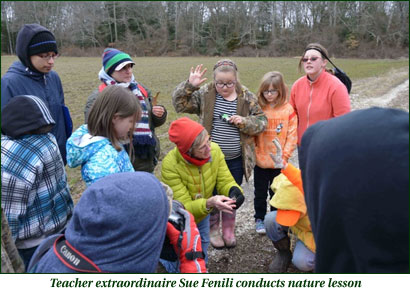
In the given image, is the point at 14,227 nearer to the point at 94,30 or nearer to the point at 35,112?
the point at 35,112

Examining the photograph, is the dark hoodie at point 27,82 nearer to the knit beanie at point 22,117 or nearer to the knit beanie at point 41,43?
the knit beanie at point 41,43

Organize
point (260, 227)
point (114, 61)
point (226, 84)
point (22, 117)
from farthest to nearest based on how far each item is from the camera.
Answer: point (260, 227) → point (226, 84) → point (114, 61) → point (22, 117)

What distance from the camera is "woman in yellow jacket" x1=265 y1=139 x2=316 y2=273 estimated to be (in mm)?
2029

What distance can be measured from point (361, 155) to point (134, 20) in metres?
13.1

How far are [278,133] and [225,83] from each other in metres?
0.67

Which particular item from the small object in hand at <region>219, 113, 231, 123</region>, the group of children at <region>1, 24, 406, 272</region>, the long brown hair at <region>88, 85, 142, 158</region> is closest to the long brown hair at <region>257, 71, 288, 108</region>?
the group of children at <region>1, 24, 406, 272</region>

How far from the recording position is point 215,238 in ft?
9.27

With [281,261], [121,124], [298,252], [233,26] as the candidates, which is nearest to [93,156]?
[121,124]

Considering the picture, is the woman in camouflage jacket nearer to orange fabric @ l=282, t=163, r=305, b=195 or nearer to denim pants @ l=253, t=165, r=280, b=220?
denim pants @ l=253, t=165, r=280, b=220

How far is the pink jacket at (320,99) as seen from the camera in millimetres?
2832

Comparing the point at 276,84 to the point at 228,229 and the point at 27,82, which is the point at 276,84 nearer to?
the point at 228,229

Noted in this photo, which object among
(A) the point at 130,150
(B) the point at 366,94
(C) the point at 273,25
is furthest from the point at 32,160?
(B) the point at 366,94

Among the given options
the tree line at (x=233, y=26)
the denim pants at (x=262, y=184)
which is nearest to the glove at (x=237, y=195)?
the denim pants at (x=262, y=184)

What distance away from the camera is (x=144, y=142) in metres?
2.65
